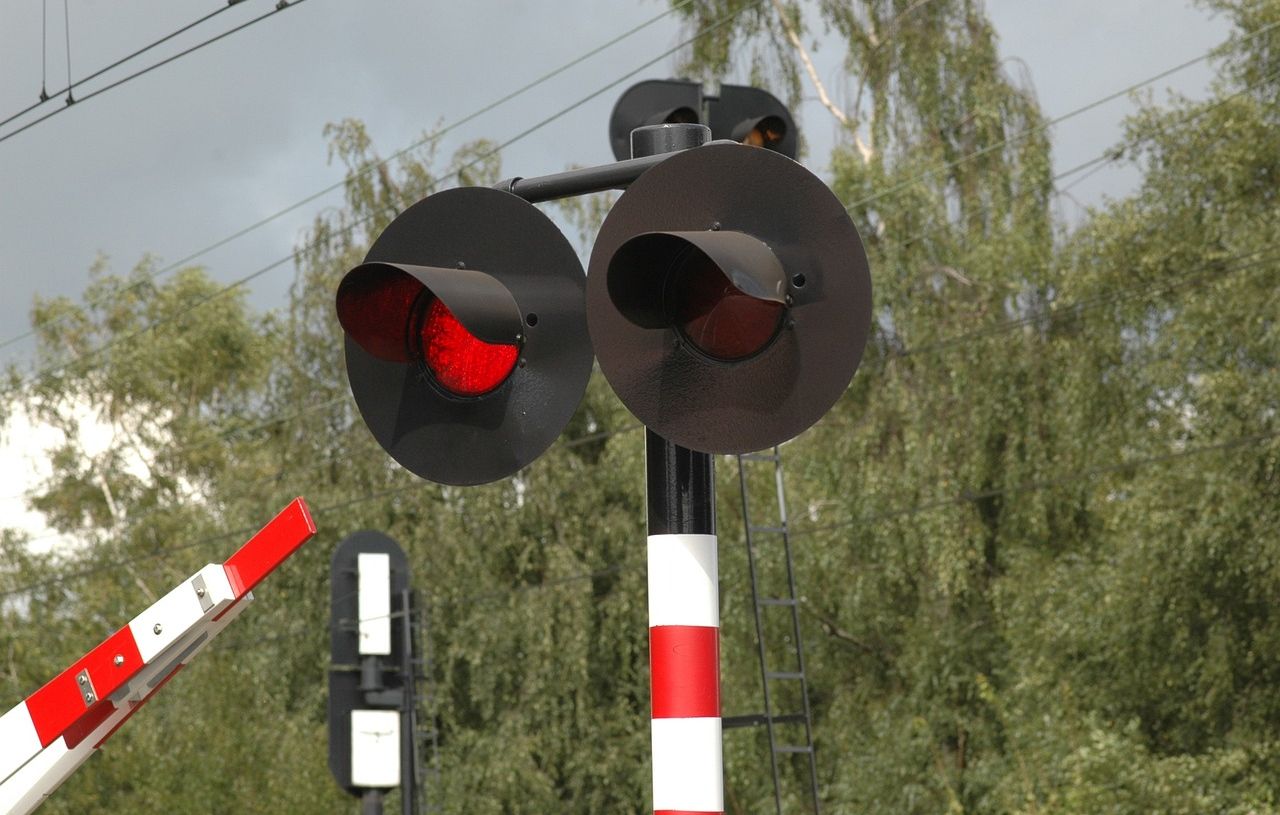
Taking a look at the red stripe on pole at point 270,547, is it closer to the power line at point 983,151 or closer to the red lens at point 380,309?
the red lens at point 380,309

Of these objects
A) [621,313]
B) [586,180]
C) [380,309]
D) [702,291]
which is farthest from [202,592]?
[702,291]

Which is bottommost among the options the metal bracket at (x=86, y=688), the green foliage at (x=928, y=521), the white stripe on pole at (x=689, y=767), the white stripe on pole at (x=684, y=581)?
the white stripe on pole at (x=689, y=767)

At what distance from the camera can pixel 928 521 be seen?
19.6 m

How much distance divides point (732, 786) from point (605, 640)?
7.53 ft

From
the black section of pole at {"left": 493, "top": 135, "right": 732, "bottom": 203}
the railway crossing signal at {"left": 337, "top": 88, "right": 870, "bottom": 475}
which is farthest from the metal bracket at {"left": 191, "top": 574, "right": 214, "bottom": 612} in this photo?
the black section of pole at {"left": 493, "top": 135, "right": 732, "bottom": 203}

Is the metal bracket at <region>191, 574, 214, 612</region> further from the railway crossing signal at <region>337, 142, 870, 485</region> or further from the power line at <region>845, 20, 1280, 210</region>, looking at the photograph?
the power line at <region>845, 20, 1280, 210</region>

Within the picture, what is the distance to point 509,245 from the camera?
3307 mm

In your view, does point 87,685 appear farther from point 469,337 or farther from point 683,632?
point 683,632

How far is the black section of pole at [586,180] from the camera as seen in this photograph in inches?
128

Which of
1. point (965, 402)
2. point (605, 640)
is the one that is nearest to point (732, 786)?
point (605, 640)

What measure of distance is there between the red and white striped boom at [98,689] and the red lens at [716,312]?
1608 mm

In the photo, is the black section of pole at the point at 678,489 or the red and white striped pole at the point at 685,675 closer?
the red and white striped pole at the point at 685,675

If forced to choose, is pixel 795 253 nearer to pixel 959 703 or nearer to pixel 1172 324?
pixel 1172 324

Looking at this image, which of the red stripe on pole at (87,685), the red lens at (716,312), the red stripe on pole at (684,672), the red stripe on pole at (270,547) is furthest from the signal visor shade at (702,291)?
the red stripe on pole at (87,685)
